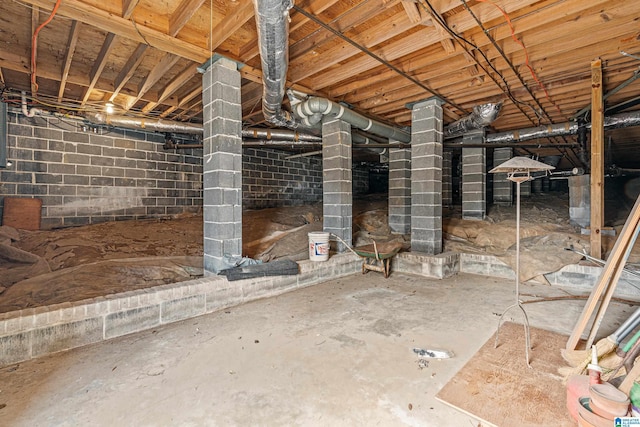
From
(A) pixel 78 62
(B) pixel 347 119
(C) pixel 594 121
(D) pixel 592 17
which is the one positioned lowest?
(C) pixel 594 121

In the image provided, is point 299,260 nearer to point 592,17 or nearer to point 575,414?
point 575,414

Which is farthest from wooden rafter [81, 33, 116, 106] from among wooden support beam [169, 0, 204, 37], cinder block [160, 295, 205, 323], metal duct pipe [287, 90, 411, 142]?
cinder block [160, 295, 205, 323]

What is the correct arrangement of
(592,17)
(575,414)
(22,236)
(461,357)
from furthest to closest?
(22,236)
(592,17)
(461,357)
(575,414)

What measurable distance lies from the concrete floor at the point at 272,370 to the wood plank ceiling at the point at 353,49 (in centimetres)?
261

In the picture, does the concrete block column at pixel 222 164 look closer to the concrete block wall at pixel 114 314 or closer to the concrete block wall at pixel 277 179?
the concrete block wall at pixel 114 314

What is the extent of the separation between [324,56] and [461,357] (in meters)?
3.19

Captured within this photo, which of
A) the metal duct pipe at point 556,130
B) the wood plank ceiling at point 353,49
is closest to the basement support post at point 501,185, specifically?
the metal duct pipe at point 556,130

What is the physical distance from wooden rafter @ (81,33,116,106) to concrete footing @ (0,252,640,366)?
257 cm

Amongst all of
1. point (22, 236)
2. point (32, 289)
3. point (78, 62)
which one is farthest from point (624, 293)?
point (22, 236)

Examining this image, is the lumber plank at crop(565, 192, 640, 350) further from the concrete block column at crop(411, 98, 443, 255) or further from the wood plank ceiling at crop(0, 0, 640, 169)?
the concrete block column at crop(411, 98, 443, 255)

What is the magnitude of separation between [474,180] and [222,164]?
16.3 ft

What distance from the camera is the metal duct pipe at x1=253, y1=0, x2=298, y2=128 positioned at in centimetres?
198

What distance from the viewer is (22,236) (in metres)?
4.16

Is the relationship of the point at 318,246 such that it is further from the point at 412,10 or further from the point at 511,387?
the point at 412,10
